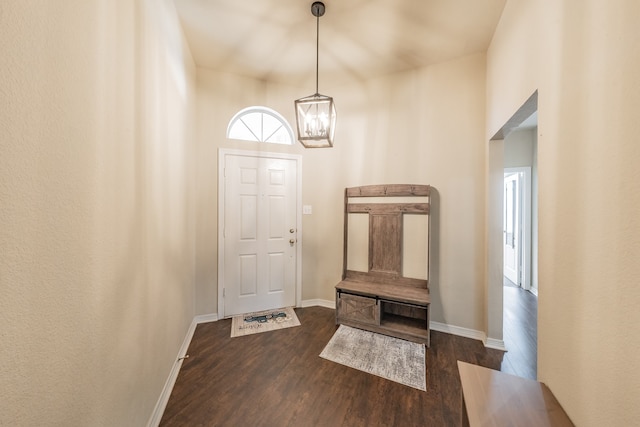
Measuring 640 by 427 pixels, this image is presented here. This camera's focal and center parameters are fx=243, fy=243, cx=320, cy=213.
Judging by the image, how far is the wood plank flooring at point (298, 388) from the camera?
5.41 feet

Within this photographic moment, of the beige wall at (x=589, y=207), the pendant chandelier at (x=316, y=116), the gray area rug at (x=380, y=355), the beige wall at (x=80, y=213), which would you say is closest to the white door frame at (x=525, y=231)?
the gray area rug at (x=380, y=355)

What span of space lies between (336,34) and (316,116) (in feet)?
3.51

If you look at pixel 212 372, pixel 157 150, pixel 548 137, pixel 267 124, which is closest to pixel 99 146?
pixel 157 150

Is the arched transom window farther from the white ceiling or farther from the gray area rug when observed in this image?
the gray area rug

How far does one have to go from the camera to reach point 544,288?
49.6 inches

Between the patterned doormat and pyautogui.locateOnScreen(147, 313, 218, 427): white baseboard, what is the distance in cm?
35

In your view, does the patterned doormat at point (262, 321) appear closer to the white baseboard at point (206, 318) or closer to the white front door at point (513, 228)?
the white baseboard at point (206, 318)

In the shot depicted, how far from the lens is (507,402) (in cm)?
107

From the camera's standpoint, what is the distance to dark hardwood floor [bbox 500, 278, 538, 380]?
7.19 feet

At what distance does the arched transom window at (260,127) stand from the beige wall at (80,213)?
1477 millimetres

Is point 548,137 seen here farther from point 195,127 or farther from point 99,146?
point 195,127

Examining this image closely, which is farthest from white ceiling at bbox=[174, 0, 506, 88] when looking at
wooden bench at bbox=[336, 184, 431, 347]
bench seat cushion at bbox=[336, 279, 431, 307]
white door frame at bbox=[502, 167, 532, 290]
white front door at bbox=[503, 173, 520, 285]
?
white front door at bbox=[503, 173, 520, 285]

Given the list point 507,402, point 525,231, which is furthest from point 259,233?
point 525,231

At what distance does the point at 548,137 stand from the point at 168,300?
275 cm
